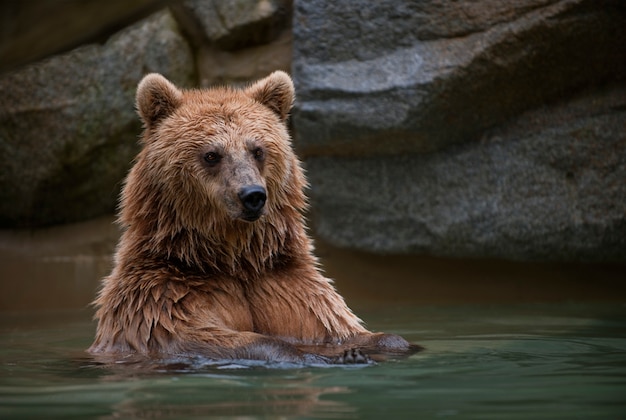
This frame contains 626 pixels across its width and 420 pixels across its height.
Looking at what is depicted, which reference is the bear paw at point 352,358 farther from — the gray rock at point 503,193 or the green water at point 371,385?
the gray rock at point 503,193

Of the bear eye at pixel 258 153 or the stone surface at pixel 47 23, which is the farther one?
the bear eye at pixel 258 153

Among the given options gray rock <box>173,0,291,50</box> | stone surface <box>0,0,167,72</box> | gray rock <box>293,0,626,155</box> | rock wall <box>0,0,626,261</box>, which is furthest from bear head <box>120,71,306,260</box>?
gray rock <box>173,0,291,50</box>

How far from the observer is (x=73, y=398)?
408 centimetres

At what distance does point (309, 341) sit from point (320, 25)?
143 inches

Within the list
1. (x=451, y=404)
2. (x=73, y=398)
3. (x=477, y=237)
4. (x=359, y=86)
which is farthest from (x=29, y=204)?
(x=451, y=404)

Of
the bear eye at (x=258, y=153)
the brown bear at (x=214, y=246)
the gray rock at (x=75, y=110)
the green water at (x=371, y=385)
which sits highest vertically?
the gray rock at (x=75, y=110)

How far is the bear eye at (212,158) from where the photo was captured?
5.70 meters

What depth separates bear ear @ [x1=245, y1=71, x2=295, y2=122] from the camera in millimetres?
6230

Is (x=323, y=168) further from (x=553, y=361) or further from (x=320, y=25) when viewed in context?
(x=553, y=361)

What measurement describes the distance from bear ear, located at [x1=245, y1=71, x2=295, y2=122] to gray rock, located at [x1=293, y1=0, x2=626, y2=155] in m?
2.07

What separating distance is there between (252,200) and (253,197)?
0.02 m

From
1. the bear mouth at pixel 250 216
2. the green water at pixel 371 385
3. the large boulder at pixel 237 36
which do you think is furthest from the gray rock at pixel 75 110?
the bear mouth at pixel 250 216

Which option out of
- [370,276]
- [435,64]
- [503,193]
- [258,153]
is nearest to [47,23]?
[258,153]

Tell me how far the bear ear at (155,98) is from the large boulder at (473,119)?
8.35ft
